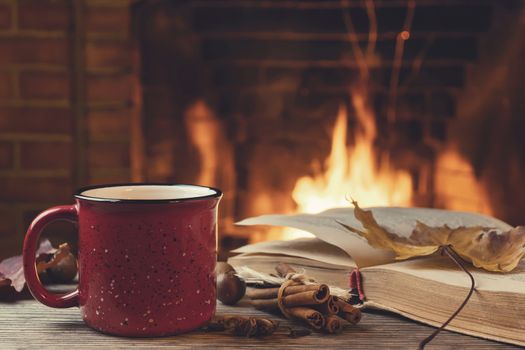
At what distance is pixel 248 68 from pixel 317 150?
27 cm

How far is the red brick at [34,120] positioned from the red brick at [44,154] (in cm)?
3

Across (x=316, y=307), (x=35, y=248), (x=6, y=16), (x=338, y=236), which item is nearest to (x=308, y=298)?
(x=316, y=307)

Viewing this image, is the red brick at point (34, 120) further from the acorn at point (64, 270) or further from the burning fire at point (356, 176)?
the acorn at point (64, 270)

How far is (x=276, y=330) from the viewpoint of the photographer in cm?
59

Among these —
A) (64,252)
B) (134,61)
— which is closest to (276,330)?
(64,252)

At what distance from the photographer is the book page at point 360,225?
0.68 m

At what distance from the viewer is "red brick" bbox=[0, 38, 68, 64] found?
141 cm

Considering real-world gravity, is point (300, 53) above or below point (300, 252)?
above

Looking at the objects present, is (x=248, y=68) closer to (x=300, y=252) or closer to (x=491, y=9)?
(x=491, y=9)

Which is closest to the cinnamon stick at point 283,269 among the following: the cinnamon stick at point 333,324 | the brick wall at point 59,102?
the cinnamon stick at point 333,324

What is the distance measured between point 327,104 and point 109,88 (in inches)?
21.8

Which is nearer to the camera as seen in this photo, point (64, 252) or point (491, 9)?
point (64, 252)

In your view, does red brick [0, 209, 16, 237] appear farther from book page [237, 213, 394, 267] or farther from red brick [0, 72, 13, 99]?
book page [237, 213, 394, 267]

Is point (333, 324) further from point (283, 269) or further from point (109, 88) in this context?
point (109, 88)
